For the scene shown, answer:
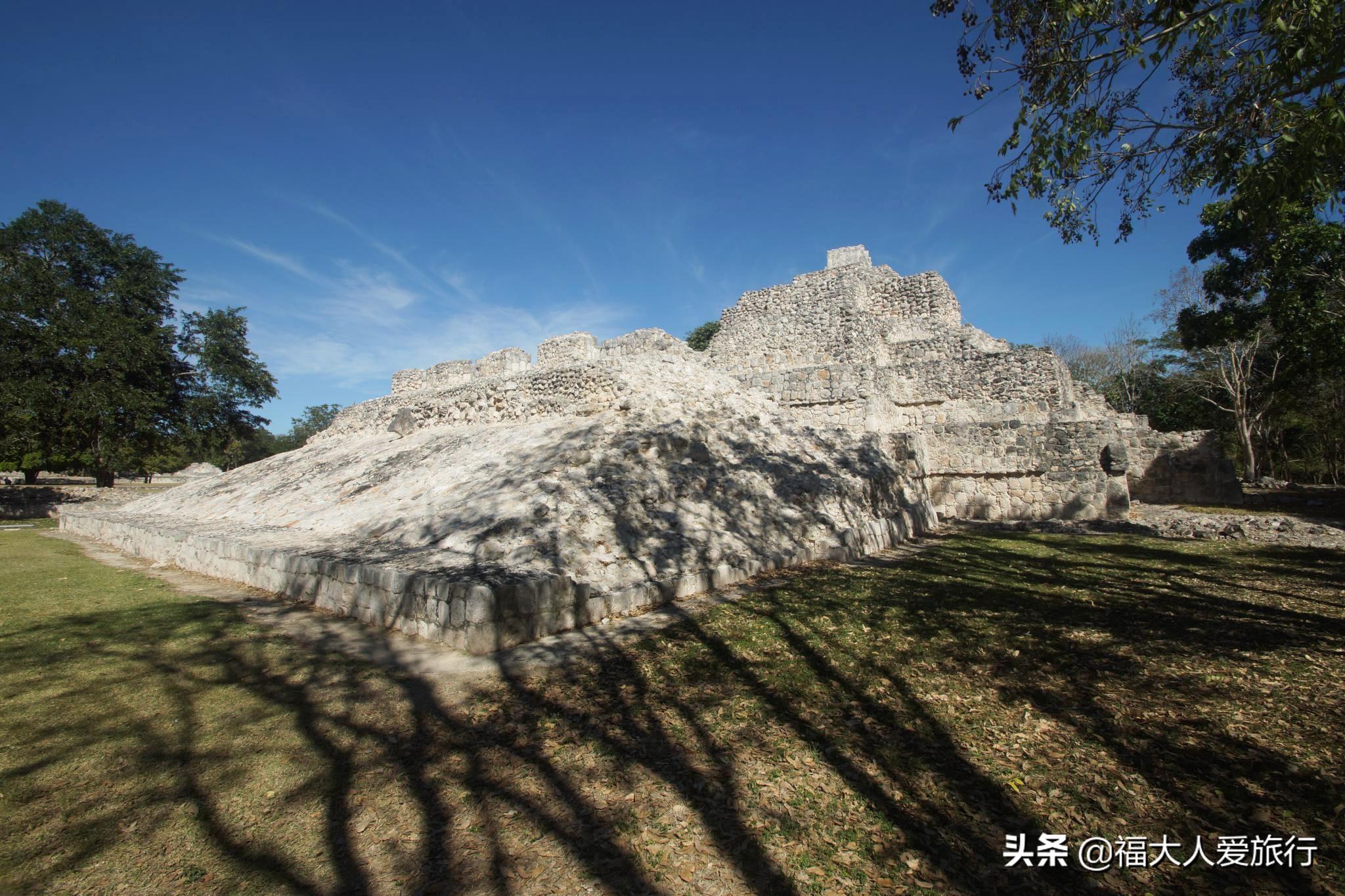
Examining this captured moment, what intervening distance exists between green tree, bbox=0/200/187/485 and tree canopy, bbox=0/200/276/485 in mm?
35

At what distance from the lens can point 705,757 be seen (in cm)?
302

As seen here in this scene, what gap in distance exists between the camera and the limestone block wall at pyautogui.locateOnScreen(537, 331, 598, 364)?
17141 mm

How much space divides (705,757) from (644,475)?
4.71 metres

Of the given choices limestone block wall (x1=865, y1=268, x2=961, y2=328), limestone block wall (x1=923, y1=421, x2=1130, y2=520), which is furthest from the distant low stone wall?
limestone block wall (x1=865, y1=268, x2=961, y2=328)

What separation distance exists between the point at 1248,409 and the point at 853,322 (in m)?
20.2

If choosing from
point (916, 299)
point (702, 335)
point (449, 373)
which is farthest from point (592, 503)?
point (702, 335)

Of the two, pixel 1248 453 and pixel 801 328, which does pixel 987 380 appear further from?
pixel 1248 453

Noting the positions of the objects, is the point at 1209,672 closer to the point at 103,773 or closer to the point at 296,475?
the point at 103,773

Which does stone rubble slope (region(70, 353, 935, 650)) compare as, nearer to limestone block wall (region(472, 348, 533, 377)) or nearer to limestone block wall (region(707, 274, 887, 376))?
limestone block wall (region(472, 348, 533, 377))

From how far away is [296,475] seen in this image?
1165 centimetres

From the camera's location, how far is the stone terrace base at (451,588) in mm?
4707

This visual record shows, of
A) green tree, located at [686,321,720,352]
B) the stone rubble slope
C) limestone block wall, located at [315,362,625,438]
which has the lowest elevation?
the stone rubble slope

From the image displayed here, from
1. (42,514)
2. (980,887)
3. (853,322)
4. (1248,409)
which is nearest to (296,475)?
(980,887)

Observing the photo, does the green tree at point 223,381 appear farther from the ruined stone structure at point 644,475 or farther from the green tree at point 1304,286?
the green tree at point 1304,286
